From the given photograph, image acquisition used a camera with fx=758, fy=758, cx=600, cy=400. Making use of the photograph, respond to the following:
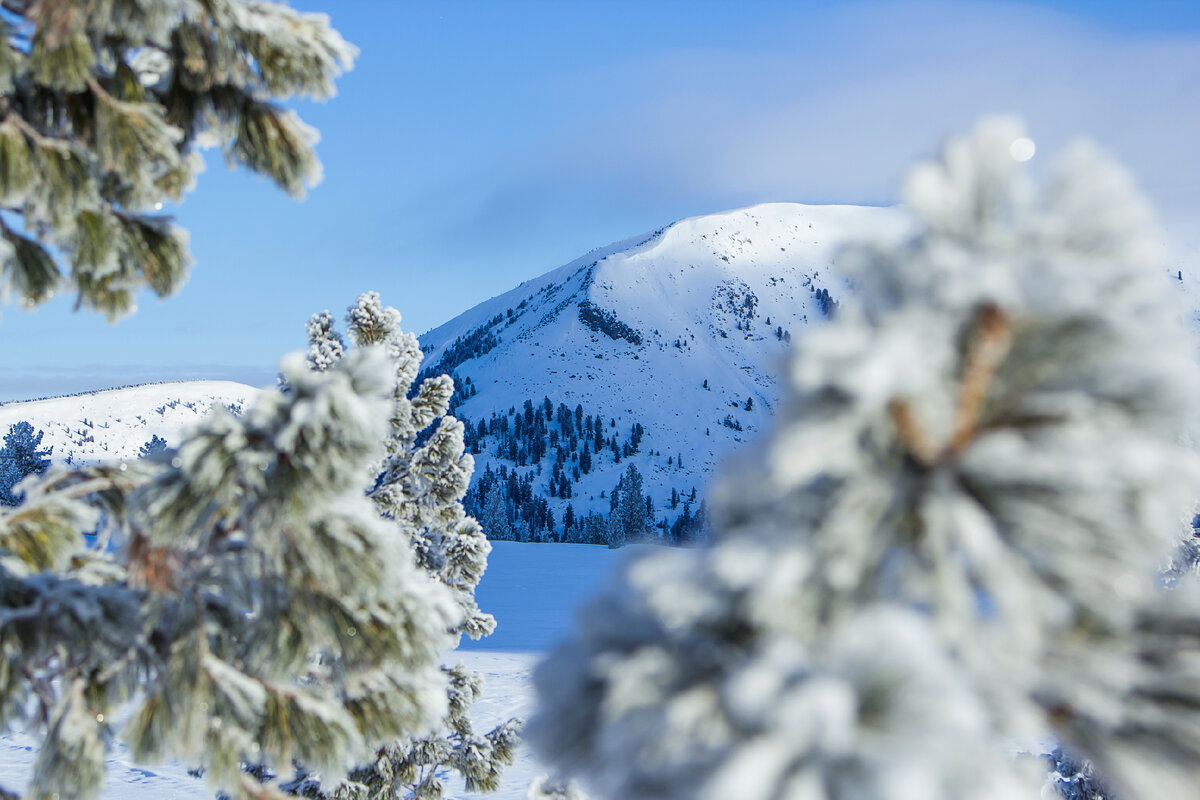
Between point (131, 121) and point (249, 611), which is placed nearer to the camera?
point (249, 611)

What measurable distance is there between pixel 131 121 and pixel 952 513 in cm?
345

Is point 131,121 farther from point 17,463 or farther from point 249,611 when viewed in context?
point 17,463

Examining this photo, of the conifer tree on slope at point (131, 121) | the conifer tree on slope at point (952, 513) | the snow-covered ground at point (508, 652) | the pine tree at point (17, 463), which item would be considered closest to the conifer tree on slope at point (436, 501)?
the snow-covered ground at point (508, 652)

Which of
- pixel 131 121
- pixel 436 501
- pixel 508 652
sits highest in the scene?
pixel 131 121

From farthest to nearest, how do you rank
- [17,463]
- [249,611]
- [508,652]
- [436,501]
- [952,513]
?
[508,652]
[17,463]
[436,501]
[249,611]
[952,513]

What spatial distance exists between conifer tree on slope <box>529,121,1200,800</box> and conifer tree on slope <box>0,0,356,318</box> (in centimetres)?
317

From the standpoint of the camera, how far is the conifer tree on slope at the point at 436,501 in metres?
10.3

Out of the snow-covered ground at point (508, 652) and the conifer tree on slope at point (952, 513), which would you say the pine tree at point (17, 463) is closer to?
the snow-covered ground at point (508, 652)

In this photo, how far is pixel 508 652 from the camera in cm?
3491

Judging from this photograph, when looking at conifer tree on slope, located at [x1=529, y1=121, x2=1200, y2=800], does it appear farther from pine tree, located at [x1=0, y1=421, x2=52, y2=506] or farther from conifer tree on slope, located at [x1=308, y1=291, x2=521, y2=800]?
pine tree, located at [x1=0, y1=421, x2=52, y2=506]

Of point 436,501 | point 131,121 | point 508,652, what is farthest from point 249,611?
point 508,652

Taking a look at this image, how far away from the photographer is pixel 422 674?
9.84 ft

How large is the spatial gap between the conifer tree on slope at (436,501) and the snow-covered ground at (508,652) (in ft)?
3.96

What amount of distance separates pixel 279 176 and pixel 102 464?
1538mm
